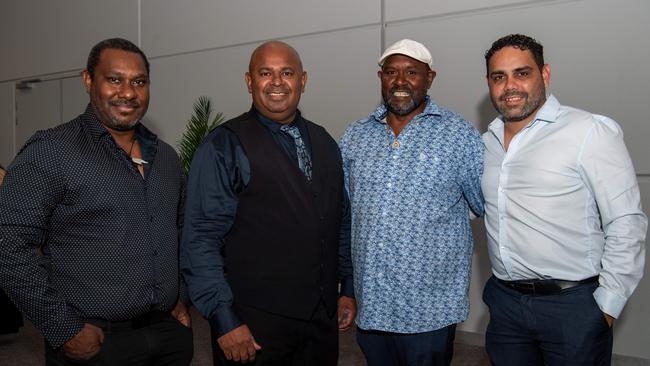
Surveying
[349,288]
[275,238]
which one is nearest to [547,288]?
[349,288]

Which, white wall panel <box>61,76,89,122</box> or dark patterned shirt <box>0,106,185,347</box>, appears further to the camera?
white wall panel <box>61,76,89,122</box>

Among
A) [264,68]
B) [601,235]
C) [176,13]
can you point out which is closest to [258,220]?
[264,68]

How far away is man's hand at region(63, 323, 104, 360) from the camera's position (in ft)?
5.66

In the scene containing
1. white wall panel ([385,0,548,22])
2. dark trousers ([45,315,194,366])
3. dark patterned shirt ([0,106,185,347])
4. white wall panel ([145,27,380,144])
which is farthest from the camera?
white wall panel ([145,27,380,144])

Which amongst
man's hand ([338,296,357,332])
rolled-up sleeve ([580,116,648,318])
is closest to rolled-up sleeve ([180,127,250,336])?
man's hand ([338,296,357,332])

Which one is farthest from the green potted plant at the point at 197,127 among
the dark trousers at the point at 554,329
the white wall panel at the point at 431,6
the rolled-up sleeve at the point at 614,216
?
the rolled-up sleeve at the point at 614,216

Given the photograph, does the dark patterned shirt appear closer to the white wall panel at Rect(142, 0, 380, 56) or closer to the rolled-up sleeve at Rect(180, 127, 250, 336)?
the rolled-up sleeve at Rect(180, 127, 250, 336)

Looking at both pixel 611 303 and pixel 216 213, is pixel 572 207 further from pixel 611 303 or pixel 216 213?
pixel 216 213

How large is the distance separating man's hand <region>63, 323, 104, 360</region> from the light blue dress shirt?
141 centimetres

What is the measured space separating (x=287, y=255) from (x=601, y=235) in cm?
112

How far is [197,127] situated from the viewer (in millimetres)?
4898

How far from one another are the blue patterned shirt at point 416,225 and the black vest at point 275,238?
0.23 meters

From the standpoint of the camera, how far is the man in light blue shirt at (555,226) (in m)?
1.95

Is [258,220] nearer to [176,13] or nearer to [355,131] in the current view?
[355,131]
